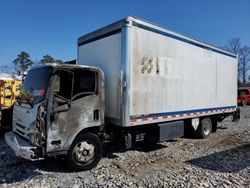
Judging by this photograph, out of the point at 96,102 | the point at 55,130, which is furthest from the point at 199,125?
the point at 55,130

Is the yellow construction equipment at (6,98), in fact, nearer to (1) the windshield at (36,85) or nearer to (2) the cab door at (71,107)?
(1) the windshield at (36,85)

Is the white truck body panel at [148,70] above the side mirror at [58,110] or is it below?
above

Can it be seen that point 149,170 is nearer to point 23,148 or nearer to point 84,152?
point 84,152

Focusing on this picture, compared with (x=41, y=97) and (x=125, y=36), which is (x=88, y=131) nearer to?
(x=41, y=97)

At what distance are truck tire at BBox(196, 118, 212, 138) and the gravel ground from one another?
129 centimetres

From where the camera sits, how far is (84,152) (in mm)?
5402

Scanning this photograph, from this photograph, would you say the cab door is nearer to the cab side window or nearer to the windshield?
the cab side window

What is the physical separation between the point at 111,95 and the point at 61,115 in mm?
1467

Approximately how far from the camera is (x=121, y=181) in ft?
15.9

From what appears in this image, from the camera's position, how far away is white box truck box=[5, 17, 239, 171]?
193 inches

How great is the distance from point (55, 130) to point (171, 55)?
4.00 m

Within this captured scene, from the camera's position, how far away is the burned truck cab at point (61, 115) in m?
4.75

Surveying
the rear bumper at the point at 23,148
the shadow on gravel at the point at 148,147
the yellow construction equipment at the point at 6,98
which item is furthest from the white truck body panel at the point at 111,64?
the yellow construction equipment at the point at 6,98

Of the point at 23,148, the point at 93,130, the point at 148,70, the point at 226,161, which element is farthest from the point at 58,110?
the point at 226,161
